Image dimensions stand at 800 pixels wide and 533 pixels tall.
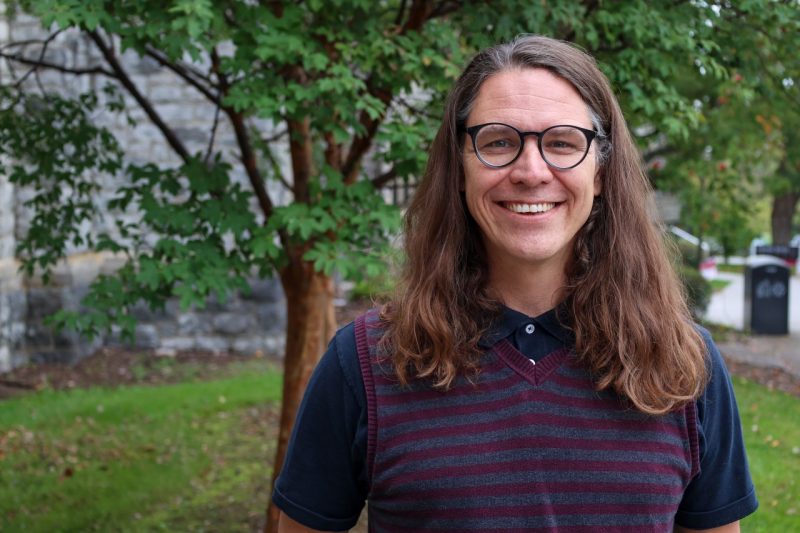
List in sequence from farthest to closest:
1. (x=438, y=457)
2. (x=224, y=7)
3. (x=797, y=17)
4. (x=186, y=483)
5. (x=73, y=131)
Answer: (x=186, y=483) → (x=73, y=131) → (x=797, y=17) → (x=224, y=7) → (x=438, y=457)

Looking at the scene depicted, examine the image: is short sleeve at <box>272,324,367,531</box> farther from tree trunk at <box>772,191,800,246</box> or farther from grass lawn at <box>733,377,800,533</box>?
tree trunk at <box>772,191,800,246</box>

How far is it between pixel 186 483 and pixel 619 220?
4617 mm

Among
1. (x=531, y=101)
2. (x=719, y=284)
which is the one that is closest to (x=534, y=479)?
(x=531, y=101)

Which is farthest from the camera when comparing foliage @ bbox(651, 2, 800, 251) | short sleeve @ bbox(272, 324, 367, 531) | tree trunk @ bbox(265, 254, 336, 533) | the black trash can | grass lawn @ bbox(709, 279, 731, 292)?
grass lawn @ bbox(709, 279, 731, 292)

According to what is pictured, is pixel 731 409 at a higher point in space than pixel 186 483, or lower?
higher

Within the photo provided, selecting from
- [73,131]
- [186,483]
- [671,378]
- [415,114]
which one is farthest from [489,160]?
[186,483]

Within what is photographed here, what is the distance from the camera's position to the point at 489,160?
5.37 feet

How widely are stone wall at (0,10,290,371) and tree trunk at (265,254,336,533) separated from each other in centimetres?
430

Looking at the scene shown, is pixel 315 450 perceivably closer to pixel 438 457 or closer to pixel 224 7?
pixel 438 457

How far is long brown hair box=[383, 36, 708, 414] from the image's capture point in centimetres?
162

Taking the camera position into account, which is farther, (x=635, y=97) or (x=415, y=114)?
(x=415, y=114)

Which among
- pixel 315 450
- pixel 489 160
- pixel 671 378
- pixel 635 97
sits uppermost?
pixel 635 97

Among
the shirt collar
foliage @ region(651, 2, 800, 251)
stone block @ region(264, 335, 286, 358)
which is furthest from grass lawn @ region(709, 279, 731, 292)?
the shirt collar

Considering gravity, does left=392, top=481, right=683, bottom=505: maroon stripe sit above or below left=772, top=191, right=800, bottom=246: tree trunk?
above
